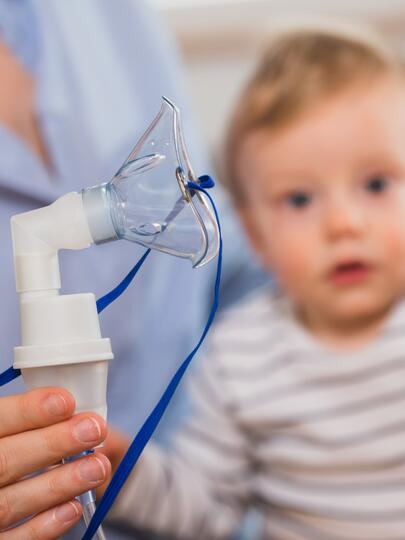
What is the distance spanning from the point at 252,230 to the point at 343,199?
191 millimetres

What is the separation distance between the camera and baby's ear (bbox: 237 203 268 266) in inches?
40.0

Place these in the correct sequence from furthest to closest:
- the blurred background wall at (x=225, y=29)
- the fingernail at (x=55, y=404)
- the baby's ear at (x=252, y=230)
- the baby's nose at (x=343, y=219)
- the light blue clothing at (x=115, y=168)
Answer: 1. the blurred background wall at (x=225, y=29)
2. the baby's ear at (x=252, y=230)
3. the baby's nose at (x=343, y=219)
4. the light blue clothing at (x=115, y=168)
5. the fingernail at (x=55, y=404)

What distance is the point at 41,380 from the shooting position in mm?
435

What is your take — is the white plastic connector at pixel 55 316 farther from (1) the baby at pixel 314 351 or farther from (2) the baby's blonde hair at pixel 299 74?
(2) the baby's blonde hair at pixel 299 74

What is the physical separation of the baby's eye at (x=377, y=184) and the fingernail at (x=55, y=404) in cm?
56

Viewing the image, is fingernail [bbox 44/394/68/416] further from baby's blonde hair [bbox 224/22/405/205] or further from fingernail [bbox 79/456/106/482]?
baby's blonde hair [bbox 224/22/405/205]

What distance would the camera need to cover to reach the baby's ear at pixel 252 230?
3.33 ft

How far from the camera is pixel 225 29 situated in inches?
56.5

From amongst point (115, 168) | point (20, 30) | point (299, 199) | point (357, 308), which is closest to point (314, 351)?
point (357, 308)

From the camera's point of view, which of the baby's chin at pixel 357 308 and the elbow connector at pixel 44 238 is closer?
the elbow connector at pixel 44 238

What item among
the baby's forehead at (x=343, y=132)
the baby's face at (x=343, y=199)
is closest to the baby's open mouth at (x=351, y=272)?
the baby's face at (x=343, y=199)

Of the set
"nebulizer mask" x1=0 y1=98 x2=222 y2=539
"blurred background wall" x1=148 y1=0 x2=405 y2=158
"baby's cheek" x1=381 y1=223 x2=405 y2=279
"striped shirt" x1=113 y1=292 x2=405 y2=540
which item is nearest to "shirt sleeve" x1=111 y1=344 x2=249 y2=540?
"striped shirt" x1=113 y1=292 x2=405 y2=540

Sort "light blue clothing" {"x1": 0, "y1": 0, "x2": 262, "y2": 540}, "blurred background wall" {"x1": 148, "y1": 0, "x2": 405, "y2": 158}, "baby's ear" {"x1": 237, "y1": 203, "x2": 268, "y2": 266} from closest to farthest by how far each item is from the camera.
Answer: "light blue clothing" {"x1": 0, "y1": 0, "x2": 262, "y2": 540} → "baby's ear" {"x1": 237, "y1": 203, "x2": 268, "y2": 266} → "blurred background wall" {"x1": 148, "y1": 0, "x2": 405, "y2": 158}

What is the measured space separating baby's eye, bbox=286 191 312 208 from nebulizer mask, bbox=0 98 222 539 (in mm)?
458
